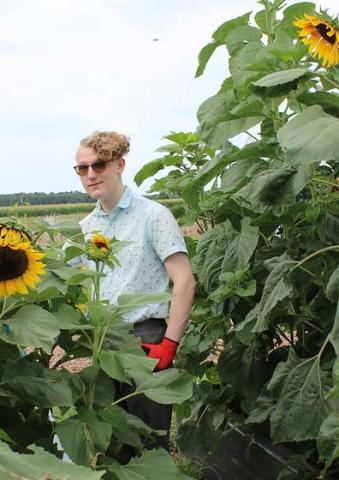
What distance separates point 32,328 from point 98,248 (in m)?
0.44

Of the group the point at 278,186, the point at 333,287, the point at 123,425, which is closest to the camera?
the point at 123,425

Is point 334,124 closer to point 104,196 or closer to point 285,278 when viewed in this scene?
point 285,278

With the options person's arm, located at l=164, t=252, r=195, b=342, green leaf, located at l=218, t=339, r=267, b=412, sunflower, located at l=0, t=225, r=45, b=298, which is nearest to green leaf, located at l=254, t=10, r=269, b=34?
person's arm, located at l=164, t=252, r=195, b=342

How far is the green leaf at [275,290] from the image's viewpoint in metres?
1.89

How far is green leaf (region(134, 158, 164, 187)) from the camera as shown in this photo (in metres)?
2.90

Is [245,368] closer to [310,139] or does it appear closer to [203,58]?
[203,58]

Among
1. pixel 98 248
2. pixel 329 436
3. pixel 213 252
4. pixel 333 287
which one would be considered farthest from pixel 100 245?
pixel 213 252

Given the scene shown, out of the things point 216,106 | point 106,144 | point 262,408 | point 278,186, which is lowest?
point 262,408

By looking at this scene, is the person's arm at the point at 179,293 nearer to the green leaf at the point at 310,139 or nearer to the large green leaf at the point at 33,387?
the green leaf at the point at 310,139

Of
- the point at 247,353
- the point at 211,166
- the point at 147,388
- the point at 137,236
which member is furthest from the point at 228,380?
the point at 147,388

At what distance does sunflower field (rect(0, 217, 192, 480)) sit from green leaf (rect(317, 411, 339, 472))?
0.26 metres

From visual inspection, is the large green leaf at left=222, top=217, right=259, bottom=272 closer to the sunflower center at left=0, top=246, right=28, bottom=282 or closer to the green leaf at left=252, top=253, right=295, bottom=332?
the green leaf at left=252, top=253, right=295, bottom=332

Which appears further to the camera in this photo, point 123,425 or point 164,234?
point 164,234

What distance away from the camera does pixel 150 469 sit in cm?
137
